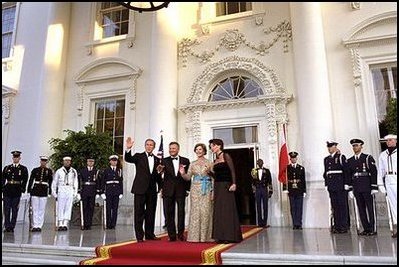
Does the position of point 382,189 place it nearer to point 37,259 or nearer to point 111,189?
point 37,259

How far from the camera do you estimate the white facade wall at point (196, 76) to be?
8.30 metres

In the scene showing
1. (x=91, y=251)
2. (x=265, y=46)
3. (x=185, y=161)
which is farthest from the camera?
(x=265, y=46)

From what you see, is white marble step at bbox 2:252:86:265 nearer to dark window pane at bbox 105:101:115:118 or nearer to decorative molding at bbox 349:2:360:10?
dark window pane at bbox 105:101:115:118

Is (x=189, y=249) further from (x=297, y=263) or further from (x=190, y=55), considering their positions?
(x=190, y=55)

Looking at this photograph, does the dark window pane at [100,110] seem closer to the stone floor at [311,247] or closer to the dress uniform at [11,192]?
the dress uniform at [11,192]

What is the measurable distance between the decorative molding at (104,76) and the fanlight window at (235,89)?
2327 millimetres

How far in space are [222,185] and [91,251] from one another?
2007 millimetres

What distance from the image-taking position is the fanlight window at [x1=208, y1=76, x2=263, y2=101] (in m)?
9.53

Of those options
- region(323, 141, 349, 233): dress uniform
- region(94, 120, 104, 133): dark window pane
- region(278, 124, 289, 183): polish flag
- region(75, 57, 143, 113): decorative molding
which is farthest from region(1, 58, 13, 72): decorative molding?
region(323, 141, 349, 233): dress uniform

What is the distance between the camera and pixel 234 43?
383 inches

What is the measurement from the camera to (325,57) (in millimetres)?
8648

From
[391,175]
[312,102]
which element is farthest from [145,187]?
[312,102]

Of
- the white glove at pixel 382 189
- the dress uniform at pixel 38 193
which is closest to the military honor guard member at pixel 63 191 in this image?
the dress uniform at pixel 38 193

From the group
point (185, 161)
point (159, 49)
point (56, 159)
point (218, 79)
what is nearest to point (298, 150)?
point (218, 79)
